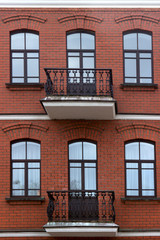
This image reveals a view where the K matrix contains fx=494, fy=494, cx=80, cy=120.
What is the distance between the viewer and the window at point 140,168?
15.3 m

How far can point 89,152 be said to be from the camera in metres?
15.4

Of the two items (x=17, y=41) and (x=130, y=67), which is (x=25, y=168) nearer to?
(x=17, y=41)

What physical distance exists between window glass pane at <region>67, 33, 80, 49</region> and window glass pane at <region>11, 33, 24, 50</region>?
151 cm

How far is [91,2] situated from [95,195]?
615 centimetres

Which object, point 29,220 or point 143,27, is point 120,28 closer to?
point 143,27

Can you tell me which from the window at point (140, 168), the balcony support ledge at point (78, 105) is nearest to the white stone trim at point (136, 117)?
the balcony support ledge at point (78, 105)

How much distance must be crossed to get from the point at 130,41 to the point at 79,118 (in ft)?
9.94

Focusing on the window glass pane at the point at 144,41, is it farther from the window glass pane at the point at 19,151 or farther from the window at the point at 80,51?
the window glass pane at the point at 19,151

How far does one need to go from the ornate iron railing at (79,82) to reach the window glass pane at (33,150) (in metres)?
1.75

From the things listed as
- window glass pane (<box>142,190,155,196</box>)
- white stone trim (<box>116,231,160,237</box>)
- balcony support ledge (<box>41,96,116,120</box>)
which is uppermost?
balcony support ledge (<box>41,96,116,120</box>)

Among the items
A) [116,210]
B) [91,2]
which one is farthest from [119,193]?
[91,2]

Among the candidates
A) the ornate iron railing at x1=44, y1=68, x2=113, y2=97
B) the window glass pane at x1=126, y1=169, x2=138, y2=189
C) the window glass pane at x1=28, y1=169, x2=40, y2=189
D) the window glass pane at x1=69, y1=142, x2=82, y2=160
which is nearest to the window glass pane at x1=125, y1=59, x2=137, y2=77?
the ornate iron railing at x1=44, y1=68, x2=113, y2=97

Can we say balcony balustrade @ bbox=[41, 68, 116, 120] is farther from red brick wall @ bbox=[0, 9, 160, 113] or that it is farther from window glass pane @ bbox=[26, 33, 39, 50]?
window glass pane @ bbox=[26, 33, 39, 50]

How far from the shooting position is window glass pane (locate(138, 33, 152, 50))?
52.2 feet
